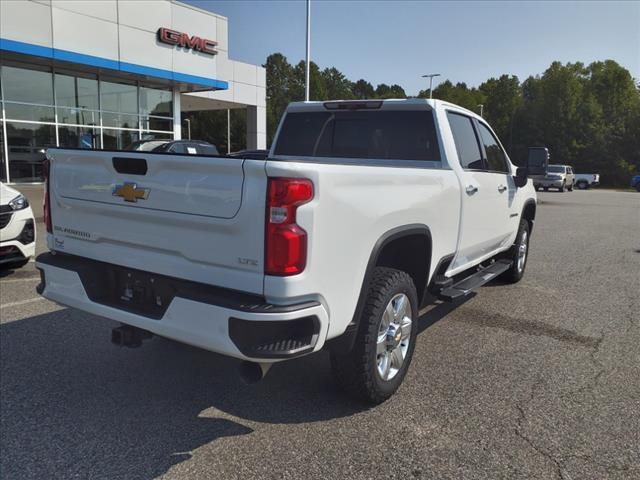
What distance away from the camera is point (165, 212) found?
286 cm

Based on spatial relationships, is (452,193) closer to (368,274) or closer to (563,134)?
(368,274)

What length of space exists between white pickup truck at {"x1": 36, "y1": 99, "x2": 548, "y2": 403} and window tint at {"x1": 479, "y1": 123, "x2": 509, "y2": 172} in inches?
40.5

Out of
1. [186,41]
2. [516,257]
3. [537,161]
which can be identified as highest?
[186,41]

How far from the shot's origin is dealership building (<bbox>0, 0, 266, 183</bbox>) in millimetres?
17406

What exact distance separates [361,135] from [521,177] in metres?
2.23

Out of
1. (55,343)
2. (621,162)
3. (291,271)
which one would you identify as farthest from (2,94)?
(621,162)

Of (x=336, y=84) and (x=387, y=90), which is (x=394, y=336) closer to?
(x=336, y=84)

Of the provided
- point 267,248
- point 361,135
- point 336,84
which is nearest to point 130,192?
point 267,248

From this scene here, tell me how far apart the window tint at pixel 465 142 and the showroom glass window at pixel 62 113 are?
13374 mm

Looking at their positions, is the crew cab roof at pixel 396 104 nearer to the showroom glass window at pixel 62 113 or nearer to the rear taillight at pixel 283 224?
the rear taillight at pixel 283 224

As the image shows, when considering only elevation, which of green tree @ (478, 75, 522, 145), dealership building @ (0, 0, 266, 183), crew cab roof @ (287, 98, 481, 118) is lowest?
crew cab roof @ (287, 98, 481, 118)

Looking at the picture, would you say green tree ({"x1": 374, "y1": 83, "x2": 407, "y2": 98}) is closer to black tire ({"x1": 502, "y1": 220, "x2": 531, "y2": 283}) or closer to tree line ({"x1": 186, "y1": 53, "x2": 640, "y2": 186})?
tree line ({"x1": 186, "y1": 53, "x2": 640, "y2": 186})

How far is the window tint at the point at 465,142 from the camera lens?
4.56m

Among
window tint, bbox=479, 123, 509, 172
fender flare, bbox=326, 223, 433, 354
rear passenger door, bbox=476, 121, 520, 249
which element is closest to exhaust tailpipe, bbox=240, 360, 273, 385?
fender flare, bbox=326, 223, 433, 354
